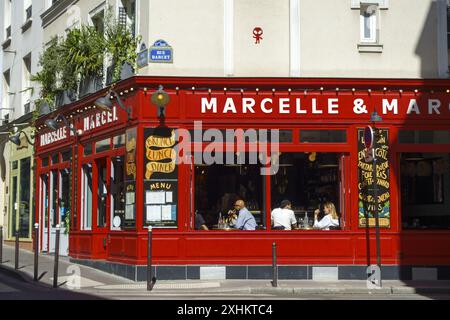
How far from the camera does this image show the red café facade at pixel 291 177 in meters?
17.5

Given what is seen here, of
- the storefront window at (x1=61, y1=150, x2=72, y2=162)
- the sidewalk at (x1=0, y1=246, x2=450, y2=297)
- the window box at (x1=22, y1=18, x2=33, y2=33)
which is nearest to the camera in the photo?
the sidewalk at (x1=0, y1=246, x2=450, y2=297)

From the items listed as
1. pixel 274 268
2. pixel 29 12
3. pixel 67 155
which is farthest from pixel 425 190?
pixel 29 12

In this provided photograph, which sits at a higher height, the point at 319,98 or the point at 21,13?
the point at 21,13

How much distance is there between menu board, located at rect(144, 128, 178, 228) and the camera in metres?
17.5

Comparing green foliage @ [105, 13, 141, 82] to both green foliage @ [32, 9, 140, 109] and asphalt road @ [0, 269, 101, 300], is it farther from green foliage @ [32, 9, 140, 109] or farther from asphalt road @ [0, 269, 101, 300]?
asphalt road @ [0, 269, 101, 300]

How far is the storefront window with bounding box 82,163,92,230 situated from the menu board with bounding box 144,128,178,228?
12.5ft

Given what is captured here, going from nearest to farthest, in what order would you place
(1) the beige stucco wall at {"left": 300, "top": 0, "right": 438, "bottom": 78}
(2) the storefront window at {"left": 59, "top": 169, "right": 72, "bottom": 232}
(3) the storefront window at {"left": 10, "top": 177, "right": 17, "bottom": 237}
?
(1) the beige stucco wall at {"left": 300, "top": 0, "right": 438, "bottom": 78} < (2) the storefront window at {"left": 59, "top": 169, "right": 72, "bottom": 232} < (3) the storefront window at {"left": 10, "top": 177, "right": 17, "bottom": 237}

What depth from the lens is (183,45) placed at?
58.6 ft

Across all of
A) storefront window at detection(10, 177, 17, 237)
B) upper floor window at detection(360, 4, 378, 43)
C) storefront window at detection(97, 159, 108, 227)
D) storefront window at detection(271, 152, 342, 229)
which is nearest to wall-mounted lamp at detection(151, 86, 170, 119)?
storefront window at detection(271, 152, 342, 229)

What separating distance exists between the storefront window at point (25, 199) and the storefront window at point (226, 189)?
33.4ft

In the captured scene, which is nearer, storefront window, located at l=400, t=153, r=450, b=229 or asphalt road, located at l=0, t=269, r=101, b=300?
asphalt road, located at l=0, t=269, r=101, b=300
